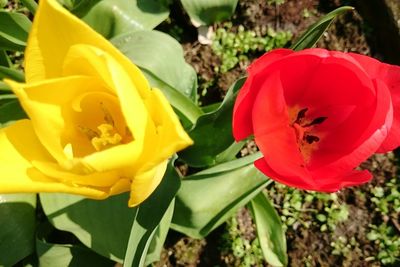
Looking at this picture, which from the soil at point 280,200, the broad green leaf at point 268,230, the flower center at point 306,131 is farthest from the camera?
the soil at point 280,200

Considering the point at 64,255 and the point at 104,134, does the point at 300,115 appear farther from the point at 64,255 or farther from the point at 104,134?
the point at 64,255

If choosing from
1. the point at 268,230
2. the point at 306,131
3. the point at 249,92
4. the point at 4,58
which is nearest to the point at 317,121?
the point at 306,131

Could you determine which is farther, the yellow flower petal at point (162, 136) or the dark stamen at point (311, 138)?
the dark stamen at point (311, 138)

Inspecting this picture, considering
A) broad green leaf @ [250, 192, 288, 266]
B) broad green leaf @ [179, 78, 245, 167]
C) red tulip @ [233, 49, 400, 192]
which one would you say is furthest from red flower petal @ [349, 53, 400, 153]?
broad green leaf @ [250, 192, 288, 266]

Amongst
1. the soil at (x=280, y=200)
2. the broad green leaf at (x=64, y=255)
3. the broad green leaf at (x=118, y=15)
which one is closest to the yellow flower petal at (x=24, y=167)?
the broad green leaf at (x=64, y=255)

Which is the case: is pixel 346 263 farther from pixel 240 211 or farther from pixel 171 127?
pixel 171 127

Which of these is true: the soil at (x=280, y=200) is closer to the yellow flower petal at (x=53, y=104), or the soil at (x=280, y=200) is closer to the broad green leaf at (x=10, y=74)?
the broad green leaf at (x=10, y=74)

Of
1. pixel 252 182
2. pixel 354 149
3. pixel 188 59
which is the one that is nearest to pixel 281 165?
pixel 354 149
